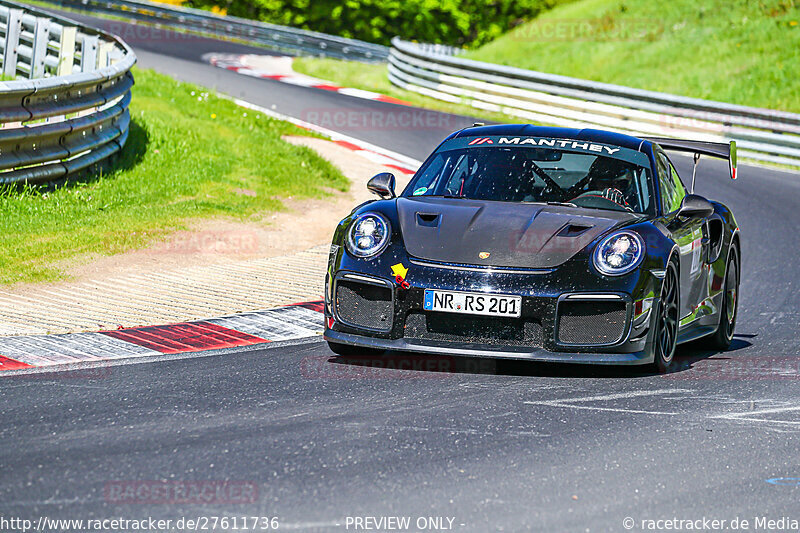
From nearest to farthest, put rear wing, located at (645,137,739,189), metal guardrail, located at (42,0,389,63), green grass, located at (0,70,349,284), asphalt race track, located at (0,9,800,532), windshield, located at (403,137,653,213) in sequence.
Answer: asphalt race track, located at (0,9,800,532) < windshield, located at (403,137,653,213) < rear wing, located at (645,137,739,189) < green grass, located at (0,70,349,284) < metal guardrail, located at (42,0,389,63)

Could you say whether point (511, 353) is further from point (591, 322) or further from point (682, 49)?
point (682, 49)

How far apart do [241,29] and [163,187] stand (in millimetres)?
25986

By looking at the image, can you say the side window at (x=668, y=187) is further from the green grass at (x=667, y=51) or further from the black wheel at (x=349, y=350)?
the green grass at (x=667, y=51)

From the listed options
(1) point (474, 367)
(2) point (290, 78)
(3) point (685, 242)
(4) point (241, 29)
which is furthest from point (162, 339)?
(4) point (241, 29)

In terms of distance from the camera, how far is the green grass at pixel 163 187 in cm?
991

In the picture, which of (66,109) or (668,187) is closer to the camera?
(668,187)

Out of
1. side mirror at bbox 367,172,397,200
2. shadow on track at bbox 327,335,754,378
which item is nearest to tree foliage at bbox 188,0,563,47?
side mirror at bbox 367,172,397,200

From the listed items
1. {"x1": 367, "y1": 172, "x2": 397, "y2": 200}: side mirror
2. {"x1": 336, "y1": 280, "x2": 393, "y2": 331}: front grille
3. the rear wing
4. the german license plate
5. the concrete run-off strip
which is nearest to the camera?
the german license plate

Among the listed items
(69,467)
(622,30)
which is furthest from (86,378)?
(622,30)

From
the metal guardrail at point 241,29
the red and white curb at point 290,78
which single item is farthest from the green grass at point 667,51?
the metal guardrail at point 241,29

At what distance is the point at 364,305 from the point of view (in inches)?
255

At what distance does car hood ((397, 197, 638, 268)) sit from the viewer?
630cm

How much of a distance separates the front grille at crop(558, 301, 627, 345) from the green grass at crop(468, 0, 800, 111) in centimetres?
2261

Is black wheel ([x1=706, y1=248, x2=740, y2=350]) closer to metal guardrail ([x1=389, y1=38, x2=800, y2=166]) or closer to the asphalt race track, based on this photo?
the asphalt race track
